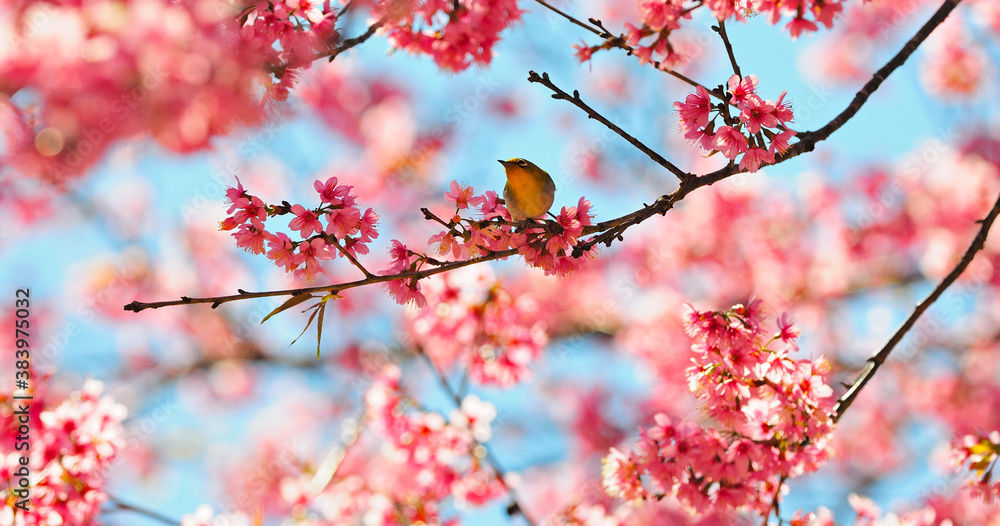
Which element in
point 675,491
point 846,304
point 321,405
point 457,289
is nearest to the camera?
point 675,491

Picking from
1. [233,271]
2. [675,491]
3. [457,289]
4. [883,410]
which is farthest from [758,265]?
[233,271]

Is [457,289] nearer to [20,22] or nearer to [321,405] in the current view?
[20,22]

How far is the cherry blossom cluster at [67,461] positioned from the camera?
3.18 m

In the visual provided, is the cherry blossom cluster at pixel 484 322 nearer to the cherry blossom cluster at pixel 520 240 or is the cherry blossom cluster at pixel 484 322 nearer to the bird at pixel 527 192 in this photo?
the bird at pixel 527 192

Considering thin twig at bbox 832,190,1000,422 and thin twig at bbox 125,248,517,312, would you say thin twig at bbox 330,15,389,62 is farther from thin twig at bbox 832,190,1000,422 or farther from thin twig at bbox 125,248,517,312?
thin twig at bbox 832,190,1000,422

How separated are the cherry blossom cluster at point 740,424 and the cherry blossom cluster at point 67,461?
8.37ft

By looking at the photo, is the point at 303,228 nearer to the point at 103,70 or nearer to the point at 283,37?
the point at 283,37

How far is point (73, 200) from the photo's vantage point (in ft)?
25.7

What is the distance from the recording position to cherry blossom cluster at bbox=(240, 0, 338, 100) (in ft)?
8.95

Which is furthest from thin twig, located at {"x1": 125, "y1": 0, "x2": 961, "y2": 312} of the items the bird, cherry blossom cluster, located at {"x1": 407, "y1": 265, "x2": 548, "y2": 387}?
cherry blossom cluster, located at {"x1": 407, "y1": 265, "x2": 548, "y2": 387}

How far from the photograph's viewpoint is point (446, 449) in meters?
4.46

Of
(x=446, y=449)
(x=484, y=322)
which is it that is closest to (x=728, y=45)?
(x=484, y=322)

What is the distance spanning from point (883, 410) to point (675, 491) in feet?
24.9

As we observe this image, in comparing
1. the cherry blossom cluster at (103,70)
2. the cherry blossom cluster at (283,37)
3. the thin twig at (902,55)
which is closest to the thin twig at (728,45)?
the thin twig at (902,55)
